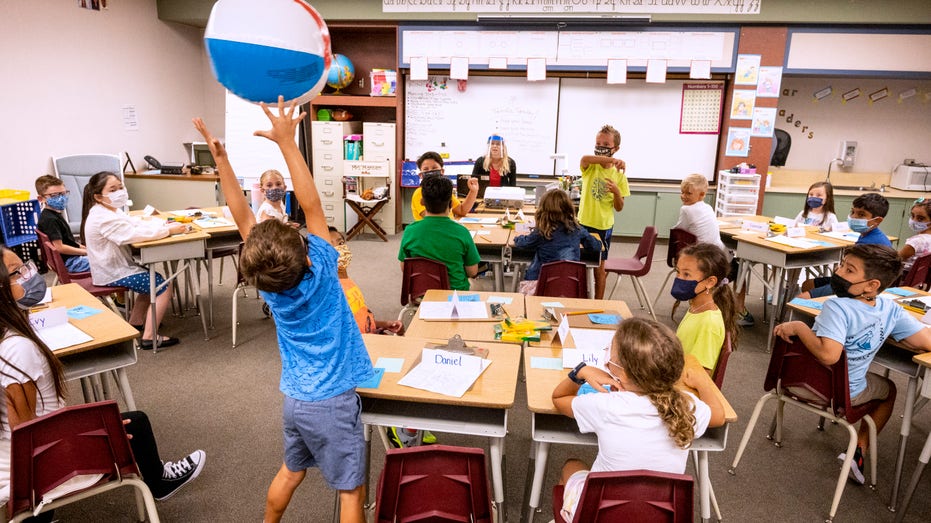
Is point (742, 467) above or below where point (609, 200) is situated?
below

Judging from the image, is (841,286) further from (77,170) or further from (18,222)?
(77,170)

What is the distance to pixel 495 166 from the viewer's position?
18.2ft

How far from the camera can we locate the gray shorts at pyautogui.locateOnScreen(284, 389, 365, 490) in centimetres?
179

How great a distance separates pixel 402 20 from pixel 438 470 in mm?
6799

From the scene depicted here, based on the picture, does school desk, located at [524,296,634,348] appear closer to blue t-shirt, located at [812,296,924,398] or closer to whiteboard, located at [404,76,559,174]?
blue t-shirt, located at [812,296,924,398]

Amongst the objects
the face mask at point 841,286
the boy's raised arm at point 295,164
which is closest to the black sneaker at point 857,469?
the face mask at point 841,286

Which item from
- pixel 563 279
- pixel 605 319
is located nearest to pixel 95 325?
pixel 605 319

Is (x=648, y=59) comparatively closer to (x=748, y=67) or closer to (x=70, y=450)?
(x=748, y=67)

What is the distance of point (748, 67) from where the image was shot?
684cm

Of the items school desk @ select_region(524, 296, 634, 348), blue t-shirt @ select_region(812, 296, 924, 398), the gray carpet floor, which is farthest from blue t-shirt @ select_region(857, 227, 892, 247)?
school desk @ select_region(524, 296, 634, 348)

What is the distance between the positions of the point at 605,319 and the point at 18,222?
5.69 meters

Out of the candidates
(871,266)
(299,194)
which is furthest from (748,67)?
(299,194)

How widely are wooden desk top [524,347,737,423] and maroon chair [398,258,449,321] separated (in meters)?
1.11

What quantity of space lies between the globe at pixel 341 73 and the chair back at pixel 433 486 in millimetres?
6910
